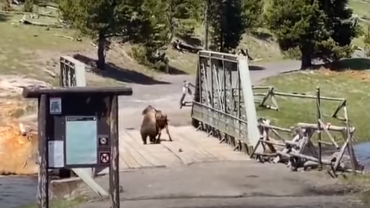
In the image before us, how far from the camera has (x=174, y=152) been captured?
2294 centimetres

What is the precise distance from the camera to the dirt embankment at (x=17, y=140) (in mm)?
24547

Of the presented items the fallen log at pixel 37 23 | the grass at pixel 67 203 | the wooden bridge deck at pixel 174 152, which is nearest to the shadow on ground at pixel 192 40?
the fallen log at pixel 37 23

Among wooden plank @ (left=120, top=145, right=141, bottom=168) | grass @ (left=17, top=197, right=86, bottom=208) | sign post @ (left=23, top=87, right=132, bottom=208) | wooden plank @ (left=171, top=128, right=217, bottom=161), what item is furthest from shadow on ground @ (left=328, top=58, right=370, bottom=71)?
sign post @ (left=23, top=87, right=132, bottom=208)

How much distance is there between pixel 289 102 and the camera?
36.1 m

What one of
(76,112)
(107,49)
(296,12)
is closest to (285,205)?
(76,112)

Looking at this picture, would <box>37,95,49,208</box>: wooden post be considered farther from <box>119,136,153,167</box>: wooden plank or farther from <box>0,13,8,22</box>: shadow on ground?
<box>0,13,8,22</box>: shadow on ground

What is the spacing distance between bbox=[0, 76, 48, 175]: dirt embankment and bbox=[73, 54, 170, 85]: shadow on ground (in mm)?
14945

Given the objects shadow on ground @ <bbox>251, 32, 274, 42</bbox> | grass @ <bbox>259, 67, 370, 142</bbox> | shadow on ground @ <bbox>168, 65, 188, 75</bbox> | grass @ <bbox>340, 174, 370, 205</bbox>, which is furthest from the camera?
shadow on ground @ <bbox>251, 32, 274, 42</bbox>

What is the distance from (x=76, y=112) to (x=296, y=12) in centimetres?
4035

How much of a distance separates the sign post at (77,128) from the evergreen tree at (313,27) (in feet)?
130

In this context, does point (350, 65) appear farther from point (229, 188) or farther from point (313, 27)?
point (229, 188)

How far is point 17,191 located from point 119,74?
99.4 feet

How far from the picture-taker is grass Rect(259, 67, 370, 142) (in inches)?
1283

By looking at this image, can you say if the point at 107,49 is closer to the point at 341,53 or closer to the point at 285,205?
the point at 341,53
